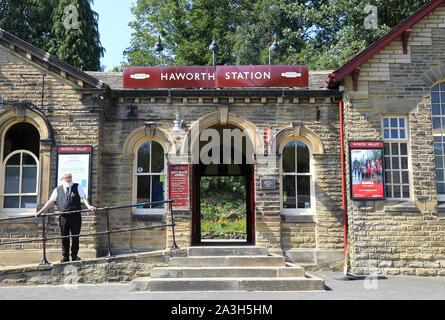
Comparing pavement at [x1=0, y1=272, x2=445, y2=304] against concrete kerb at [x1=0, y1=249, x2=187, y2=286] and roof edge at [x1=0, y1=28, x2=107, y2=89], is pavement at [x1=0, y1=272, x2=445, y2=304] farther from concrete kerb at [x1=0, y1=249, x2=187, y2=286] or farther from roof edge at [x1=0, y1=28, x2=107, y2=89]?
roof edge at [x1=0, y1=28, x2=107, y2=89]

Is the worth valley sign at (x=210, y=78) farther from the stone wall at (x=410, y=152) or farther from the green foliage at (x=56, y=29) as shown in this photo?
the green foliage at (x=56, y=29)

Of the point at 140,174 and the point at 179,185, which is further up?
the point at 140,174

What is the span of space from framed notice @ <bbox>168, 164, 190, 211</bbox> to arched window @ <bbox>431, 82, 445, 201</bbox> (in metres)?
6.35

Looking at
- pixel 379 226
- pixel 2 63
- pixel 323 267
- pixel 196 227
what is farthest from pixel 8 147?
pixel 379 226

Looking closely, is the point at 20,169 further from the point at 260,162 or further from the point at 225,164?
the point at 225,164

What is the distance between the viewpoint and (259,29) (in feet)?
77.5

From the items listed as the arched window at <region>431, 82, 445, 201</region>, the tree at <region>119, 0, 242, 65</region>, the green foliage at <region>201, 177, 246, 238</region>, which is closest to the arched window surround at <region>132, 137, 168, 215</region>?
the arched window at <region>431, 82, 445, 201</region>

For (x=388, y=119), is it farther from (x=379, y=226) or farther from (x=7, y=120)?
(x=7, y=120)

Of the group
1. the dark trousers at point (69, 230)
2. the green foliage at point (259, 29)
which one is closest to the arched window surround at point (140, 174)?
the dark trousers at point (69, 230)

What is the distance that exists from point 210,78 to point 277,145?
2511mm

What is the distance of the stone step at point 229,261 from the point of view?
29.7 feet

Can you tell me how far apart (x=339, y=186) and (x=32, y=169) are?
312 inches

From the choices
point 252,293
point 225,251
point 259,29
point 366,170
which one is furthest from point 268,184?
point 259,29

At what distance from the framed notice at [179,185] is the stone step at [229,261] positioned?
177 cm
